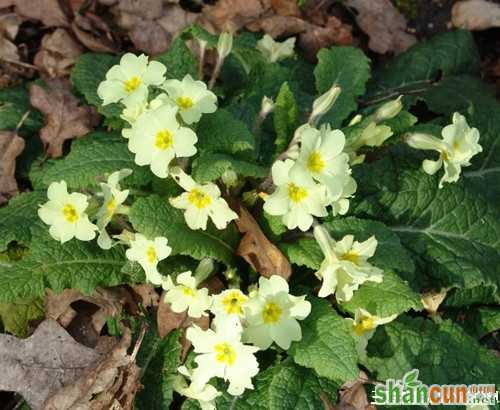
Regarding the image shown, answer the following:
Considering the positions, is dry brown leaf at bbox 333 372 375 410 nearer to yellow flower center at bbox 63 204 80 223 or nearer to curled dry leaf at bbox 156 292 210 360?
curled dry leaf at bbox 156 292 210 360

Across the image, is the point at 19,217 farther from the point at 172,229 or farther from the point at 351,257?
the point at 351,257

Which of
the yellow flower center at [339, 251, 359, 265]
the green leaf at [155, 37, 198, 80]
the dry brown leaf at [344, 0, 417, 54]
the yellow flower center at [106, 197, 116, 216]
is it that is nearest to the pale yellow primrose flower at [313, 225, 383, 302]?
the yellow flower center at [339, 251, 359, 265]

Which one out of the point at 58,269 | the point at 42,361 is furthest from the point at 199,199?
the point at 42,361

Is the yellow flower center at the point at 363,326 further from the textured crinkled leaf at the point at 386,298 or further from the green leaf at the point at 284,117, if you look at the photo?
the green leaf at the point at 284,117

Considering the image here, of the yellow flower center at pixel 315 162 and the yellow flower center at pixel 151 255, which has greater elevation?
the yellow flower center at pixel 315 162

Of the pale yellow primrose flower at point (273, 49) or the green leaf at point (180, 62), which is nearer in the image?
the green leaf at point (180, 62)

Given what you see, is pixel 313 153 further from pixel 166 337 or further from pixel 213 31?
pixel 213 31

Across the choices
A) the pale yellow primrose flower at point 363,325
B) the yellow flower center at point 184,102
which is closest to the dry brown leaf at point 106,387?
the pale yellow primrose flower at point 363,325

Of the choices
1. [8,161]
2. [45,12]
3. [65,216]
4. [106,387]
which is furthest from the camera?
[45,12]
